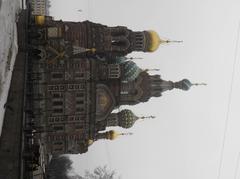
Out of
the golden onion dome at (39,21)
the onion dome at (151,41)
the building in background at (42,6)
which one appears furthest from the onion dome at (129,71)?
the building in background at (42,6)

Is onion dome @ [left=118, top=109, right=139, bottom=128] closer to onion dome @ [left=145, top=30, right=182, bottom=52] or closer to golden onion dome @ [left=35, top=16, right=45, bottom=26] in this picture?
onion dome @ [left=145, top=30, right=182, bottom=52]

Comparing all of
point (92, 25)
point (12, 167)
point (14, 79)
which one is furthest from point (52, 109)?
point (12, 167)

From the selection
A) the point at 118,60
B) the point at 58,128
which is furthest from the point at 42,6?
the point at 58,128

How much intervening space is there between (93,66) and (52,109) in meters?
5.70

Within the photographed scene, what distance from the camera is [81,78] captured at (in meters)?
54.3

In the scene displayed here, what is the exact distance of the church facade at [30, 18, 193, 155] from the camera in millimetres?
52969

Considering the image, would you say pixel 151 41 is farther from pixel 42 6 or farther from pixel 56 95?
pixel 42 6

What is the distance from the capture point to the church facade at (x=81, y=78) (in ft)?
174

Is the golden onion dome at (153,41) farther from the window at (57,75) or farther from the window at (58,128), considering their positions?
the window at (58,128)

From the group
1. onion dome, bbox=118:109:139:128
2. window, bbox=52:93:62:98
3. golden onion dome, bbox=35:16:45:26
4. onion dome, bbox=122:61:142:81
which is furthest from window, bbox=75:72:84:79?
onion dome, bbox=118:109:139:128

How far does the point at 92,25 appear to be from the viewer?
5491 centimetres

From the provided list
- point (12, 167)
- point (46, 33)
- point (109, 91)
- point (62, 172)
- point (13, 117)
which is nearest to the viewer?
point (12, 167)

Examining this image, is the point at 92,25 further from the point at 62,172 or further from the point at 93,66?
the point at 62,172

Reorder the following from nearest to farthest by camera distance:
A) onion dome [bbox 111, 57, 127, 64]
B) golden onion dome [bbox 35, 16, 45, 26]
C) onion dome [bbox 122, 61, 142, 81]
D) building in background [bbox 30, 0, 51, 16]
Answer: golden onion dome [bbox 35, 16, 45, 26] → onion dome [bbox 122, 61, 142, 81] → onion dome [bbox 111, 57, 127, 64] → building in background [bbox 30, 0, 51, 16]
